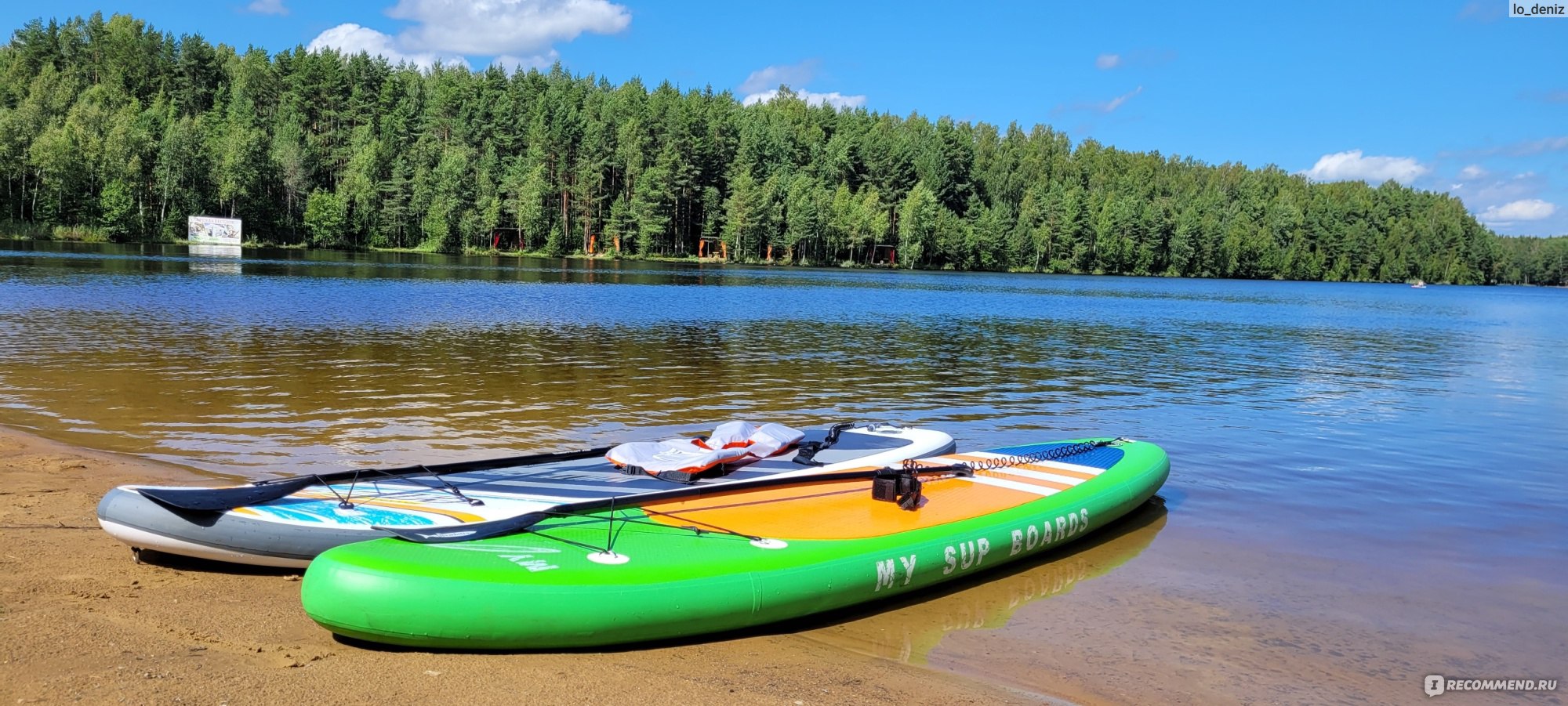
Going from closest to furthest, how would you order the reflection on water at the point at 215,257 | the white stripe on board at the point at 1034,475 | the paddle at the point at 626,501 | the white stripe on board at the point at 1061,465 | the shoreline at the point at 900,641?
the shoreline at the point at 900,641
the paddle at the point at 626,501
the white stripe on board at the point at 1034,475
the white stripe on board at the point at 1061,465
the reflection on water at the point at 215,257

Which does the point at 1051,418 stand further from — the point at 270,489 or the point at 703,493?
the point at 270,489

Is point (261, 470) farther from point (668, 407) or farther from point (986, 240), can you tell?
point (986, 240)

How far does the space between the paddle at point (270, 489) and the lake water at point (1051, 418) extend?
2.77 meters

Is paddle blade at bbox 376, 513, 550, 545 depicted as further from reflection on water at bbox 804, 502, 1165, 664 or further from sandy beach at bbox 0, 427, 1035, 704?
reflection on water at bbox 804, 502, 1165, 664

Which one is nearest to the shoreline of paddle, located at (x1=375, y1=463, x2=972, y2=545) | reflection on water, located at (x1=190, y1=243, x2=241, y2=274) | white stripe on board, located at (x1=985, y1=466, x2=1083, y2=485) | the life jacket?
white stripe on board, located at (x1=985, y1=466, x2=1083, y2=485)

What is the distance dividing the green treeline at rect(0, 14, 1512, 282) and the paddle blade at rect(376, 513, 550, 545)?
3285 inches

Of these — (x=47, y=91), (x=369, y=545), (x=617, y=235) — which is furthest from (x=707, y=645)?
(x=47, y=91)

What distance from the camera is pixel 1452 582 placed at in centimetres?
818

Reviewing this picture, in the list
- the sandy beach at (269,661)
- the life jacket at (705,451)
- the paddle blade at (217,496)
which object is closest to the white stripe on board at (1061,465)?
the life jacket at (705,451)

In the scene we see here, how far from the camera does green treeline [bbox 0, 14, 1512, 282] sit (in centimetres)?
8206

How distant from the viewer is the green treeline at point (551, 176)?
82062 mm

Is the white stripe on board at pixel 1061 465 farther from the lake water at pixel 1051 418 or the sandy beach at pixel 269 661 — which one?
the sandy beach at pixel 269 661

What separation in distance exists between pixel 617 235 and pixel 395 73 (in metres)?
42.4

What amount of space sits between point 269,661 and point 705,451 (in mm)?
4188
